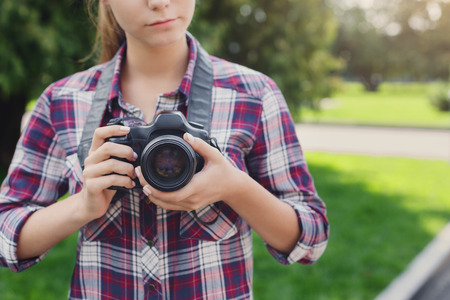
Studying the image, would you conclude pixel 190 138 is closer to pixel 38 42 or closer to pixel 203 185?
pixel 203 185

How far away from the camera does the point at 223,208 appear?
1387mm

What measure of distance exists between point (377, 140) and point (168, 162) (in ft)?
41.7

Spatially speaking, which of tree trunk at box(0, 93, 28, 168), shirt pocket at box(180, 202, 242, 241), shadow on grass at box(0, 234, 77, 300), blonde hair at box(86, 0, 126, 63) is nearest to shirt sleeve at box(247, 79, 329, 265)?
shirt pocket at box(180, 202, 242, 241)

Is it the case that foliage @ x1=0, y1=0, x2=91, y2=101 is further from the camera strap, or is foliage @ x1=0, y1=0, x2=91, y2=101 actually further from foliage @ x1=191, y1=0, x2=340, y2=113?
the camera strap

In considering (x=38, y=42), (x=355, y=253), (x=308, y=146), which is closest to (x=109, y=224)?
(x=355, y=253)

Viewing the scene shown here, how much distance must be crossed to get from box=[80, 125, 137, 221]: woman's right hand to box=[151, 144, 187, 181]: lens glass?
88 millimetres

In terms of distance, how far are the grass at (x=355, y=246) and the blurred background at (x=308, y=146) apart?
0.5 inches

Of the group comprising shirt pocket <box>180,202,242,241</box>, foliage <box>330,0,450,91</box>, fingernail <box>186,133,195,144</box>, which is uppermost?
fingernail <box>186,133,195,144</box>

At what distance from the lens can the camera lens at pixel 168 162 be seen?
1124 mm

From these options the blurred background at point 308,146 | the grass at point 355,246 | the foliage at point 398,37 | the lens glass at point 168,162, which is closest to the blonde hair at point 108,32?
the blurred background at point 308,146

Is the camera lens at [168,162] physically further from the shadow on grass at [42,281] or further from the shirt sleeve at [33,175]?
the shadow on grass at [42,281]

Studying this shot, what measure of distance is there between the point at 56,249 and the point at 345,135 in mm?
11058

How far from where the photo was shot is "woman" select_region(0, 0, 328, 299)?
1301 millimetres

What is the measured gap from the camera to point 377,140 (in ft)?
43.0
